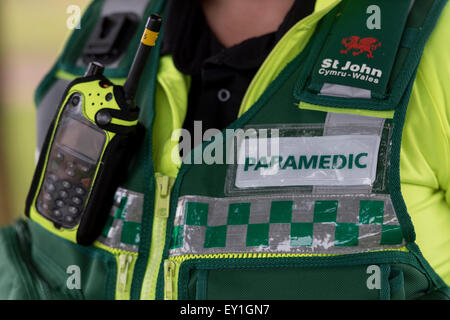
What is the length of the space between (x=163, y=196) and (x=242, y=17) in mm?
349

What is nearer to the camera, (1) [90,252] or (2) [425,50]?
(2) [425,50]

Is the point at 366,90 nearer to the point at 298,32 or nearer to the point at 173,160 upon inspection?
the point at 298,32

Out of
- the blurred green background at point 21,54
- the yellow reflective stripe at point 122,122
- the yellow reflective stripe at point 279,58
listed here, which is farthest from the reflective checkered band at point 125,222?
the blurred green background at point 21,54

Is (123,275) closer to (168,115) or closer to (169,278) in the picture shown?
(169,278)

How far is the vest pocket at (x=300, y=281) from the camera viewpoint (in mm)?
767

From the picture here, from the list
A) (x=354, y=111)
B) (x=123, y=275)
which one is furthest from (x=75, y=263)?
(x=354, y=111)

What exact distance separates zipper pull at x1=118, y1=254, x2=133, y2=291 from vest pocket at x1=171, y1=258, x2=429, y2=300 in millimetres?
96

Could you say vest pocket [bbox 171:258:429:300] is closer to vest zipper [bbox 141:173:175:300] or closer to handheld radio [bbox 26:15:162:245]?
vest zipper [bbox 141:173:175:300]

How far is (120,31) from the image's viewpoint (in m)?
1.02

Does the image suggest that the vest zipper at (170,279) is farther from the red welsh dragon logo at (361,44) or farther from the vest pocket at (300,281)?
the red welsh dragon logo at (361,44)

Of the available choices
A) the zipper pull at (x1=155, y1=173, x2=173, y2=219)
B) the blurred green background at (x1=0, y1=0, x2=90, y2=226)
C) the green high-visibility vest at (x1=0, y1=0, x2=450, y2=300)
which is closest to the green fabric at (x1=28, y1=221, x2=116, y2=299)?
the green high-visibility vest at (x1=0, y1=0, x2=450, y2=300)
